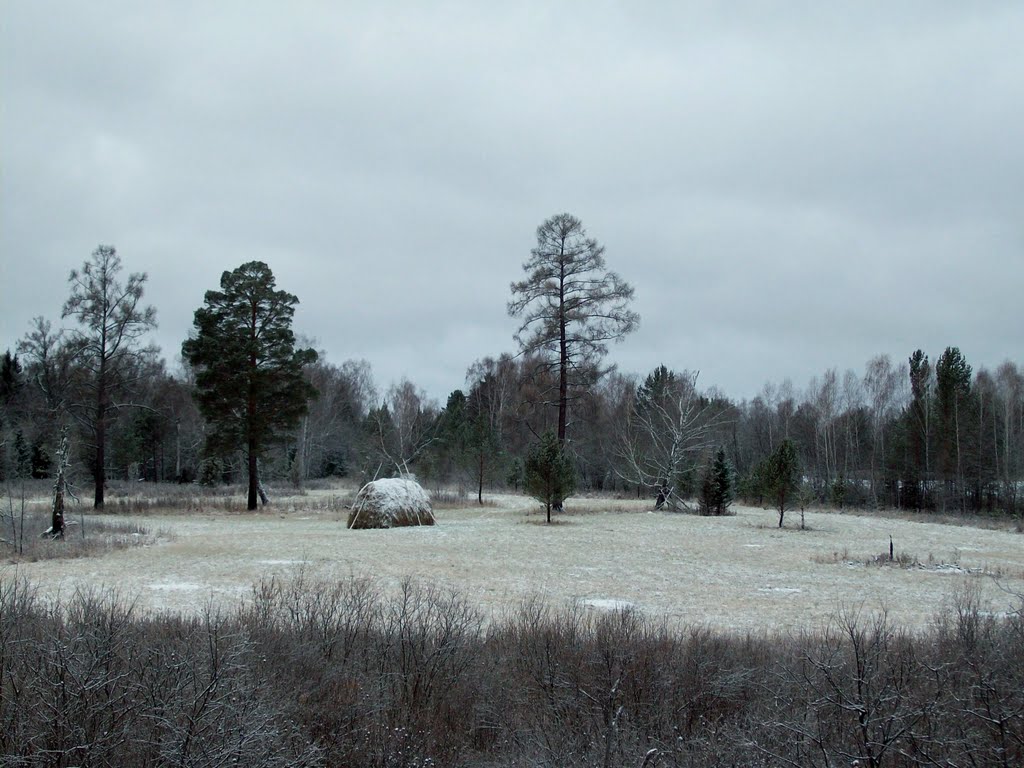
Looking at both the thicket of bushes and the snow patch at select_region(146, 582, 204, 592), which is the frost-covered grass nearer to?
the snow patch at select_region(146, 582, 204, 592)

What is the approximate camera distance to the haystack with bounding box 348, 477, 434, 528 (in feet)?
76.8

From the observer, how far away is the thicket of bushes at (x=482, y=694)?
4609mm

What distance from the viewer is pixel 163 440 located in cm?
5622

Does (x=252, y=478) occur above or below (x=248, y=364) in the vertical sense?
below

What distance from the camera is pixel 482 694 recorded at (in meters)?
6.41

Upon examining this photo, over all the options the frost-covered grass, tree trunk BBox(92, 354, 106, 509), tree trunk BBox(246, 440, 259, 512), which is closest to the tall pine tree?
tree trunk BBox(246, 440, 259, 512)

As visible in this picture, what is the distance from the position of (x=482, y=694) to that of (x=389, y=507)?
1763 cm

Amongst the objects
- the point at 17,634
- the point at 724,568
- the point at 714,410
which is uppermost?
the point at 714,410

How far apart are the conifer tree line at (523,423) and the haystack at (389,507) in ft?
17.9

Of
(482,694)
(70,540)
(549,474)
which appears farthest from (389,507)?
(482,694)

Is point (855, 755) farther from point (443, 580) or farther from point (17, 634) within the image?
point (443, 580)

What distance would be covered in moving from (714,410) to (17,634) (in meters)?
46.6

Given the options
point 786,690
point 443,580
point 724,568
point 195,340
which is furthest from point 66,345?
point 786,690

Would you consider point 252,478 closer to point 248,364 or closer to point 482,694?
point 248,364
